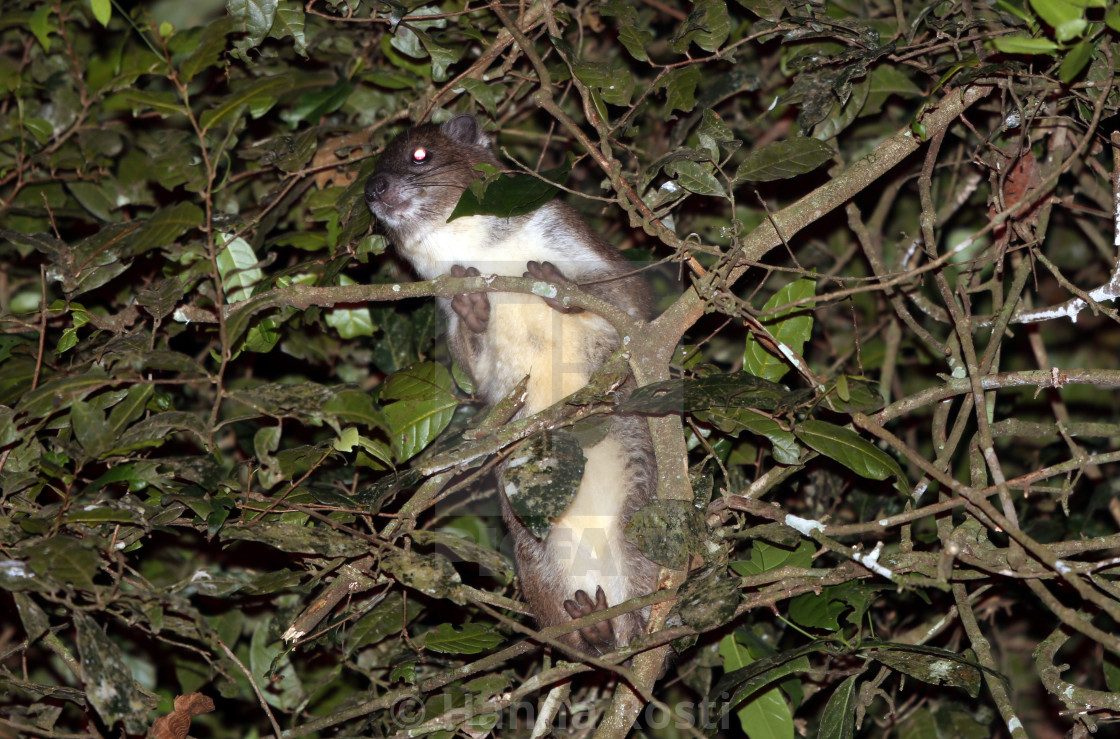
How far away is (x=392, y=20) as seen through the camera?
3.53 meters

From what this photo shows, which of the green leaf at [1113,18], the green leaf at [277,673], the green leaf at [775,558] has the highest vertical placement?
the green leaf at [1113,18]

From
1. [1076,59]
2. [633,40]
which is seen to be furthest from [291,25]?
[1076,59]

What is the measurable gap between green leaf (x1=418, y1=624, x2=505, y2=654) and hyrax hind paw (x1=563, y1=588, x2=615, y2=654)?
1.43 feet

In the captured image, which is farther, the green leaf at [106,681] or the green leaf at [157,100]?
the green leaf at [157,100]

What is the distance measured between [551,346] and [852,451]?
1.33m

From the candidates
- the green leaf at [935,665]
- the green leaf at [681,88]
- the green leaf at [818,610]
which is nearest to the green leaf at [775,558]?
the green leaf at [818,610]

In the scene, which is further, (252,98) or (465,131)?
(465,131)

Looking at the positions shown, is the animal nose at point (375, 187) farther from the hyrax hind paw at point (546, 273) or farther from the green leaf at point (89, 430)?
the green leaf at point (89, 430)

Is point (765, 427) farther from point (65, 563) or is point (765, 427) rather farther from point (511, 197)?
point (65, 563)

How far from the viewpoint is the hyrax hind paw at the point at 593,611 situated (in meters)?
3.85

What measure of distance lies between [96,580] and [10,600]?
1.08 feet

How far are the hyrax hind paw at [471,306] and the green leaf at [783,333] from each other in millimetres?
1098

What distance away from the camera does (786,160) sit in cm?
340

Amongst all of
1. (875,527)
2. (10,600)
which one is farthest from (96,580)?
(875,527)
